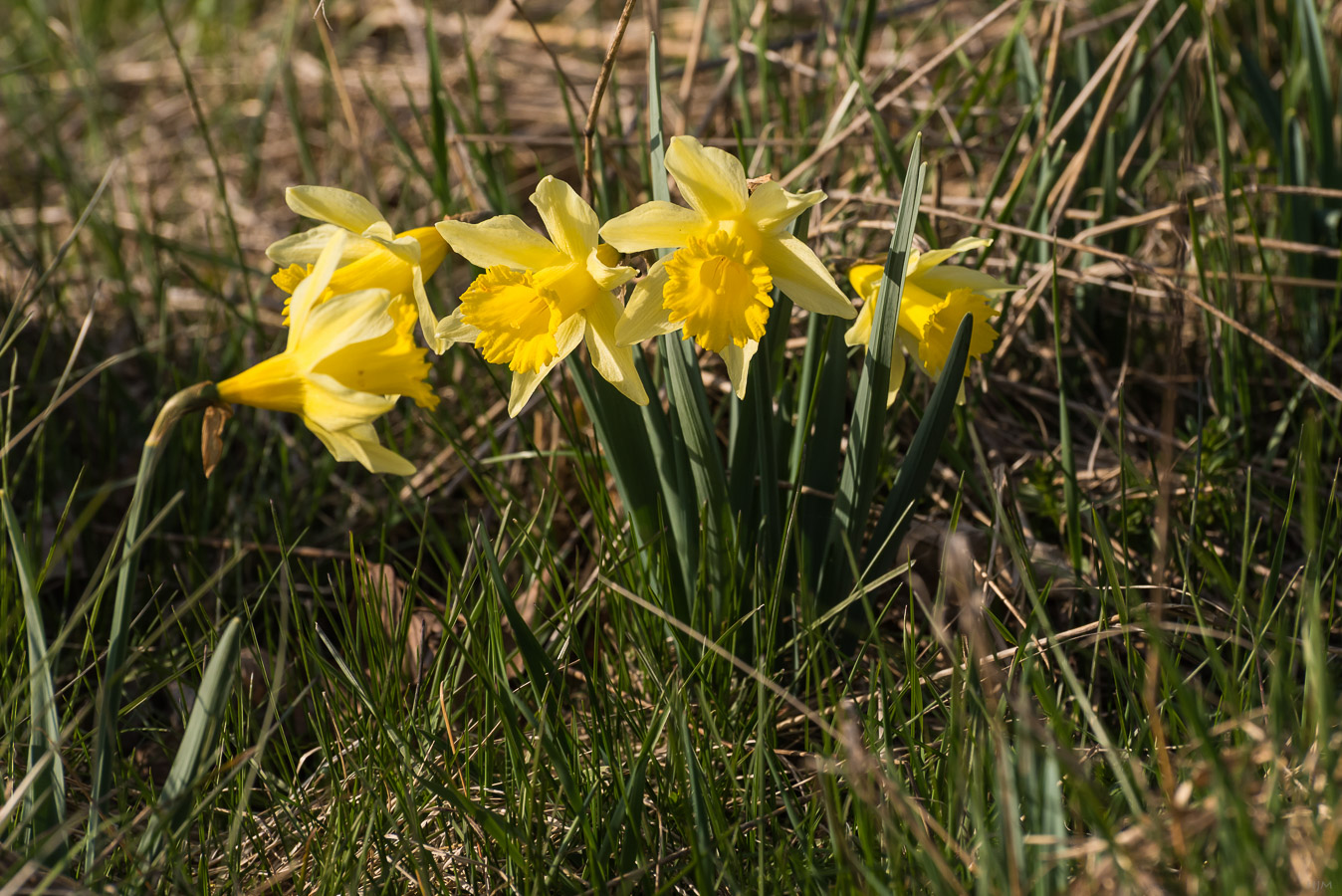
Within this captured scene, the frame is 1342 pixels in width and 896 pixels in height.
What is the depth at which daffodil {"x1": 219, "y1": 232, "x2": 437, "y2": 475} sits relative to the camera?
1.12m

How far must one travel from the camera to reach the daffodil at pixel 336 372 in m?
1.12

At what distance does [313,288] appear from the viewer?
1150 mm

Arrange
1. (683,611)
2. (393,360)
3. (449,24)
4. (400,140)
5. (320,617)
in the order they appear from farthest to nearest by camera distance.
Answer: (449,24) → (400,140) → (320,617) → (683,611) → (393,360)

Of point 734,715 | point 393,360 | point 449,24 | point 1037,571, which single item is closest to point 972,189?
point 1037,571

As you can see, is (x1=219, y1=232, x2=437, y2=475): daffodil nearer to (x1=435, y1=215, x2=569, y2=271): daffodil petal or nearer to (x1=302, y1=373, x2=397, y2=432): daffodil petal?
(x1=302, y1=373, x2=397, y2=432): daffodil petal

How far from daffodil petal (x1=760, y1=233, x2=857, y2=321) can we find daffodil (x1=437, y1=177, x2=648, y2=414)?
7.4 inches

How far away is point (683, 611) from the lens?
1566 mm

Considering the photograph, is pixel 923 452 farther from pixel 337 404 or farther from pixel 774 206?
pixel 337 404

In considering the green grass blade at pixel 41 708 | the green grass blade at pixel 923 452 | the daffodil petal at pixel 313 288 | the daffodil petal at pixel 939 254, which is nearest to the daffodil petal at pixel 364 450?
the daffodil petal at pixel 313 288

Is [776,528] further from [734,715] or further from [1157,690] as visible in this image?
[1157,690]

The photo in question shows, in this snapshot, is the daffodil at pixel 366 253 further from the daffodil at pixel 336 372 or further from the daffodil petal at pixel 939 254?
the daffodil petal at pixel 939 254

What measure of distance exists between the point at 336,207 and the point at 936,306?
805mm

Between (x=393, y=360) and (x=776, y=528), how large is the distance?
0.61 m

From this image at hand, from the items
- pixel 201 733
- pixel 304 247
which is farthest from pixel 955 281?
pixel 201 733
